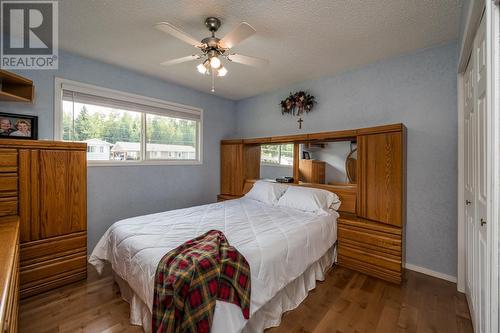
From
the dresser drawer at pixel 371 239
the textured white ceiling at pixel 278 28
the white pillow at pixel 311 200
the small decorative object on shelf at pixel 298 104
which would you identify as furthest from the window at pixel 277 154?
the dresser drawer at pixel 371 239

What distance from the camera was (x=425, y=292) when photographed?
7.03 feet

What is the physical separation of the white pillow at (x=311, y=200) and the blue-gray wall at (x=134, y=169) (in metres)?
1.67

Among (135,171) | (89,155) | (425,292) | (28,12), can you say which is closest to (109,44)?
(28,12)

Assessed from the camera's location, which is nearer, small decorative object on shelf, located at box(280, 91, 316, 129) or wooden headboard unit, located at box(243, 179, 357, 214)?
wooden headboard unit, located at box(243, 179, 357, 214)

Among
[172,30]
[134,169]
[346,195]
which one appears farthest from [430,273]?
[134,169]

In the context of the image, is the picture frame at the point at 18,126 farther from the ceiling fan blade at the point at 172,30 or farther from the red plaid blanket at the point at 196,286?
the red plaid blanket at the point at 196,286

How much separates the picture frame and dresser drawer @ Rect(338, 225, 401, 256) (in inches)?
140

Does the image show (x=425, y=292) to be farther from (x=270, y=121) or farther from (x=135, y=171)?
(x=135, y=171)

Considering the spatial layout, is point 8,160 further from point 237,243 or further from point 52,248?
point 237,243

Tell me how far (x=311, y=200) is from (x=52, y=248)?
2.76 m

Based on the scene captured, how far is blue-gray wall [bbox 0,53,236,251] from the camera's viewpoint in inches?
99.2

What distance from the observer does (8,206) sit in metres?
1.94

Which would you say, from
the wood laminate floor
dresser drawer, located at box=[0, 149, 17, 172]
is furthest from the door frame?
dresser drawer, located at box=[0, 149, 17, 172]

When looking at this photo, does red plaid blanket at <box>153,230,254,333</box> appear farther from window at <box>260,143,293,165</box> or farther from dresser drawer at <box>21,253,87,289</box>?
window at <box>260,143,293,165</box>
